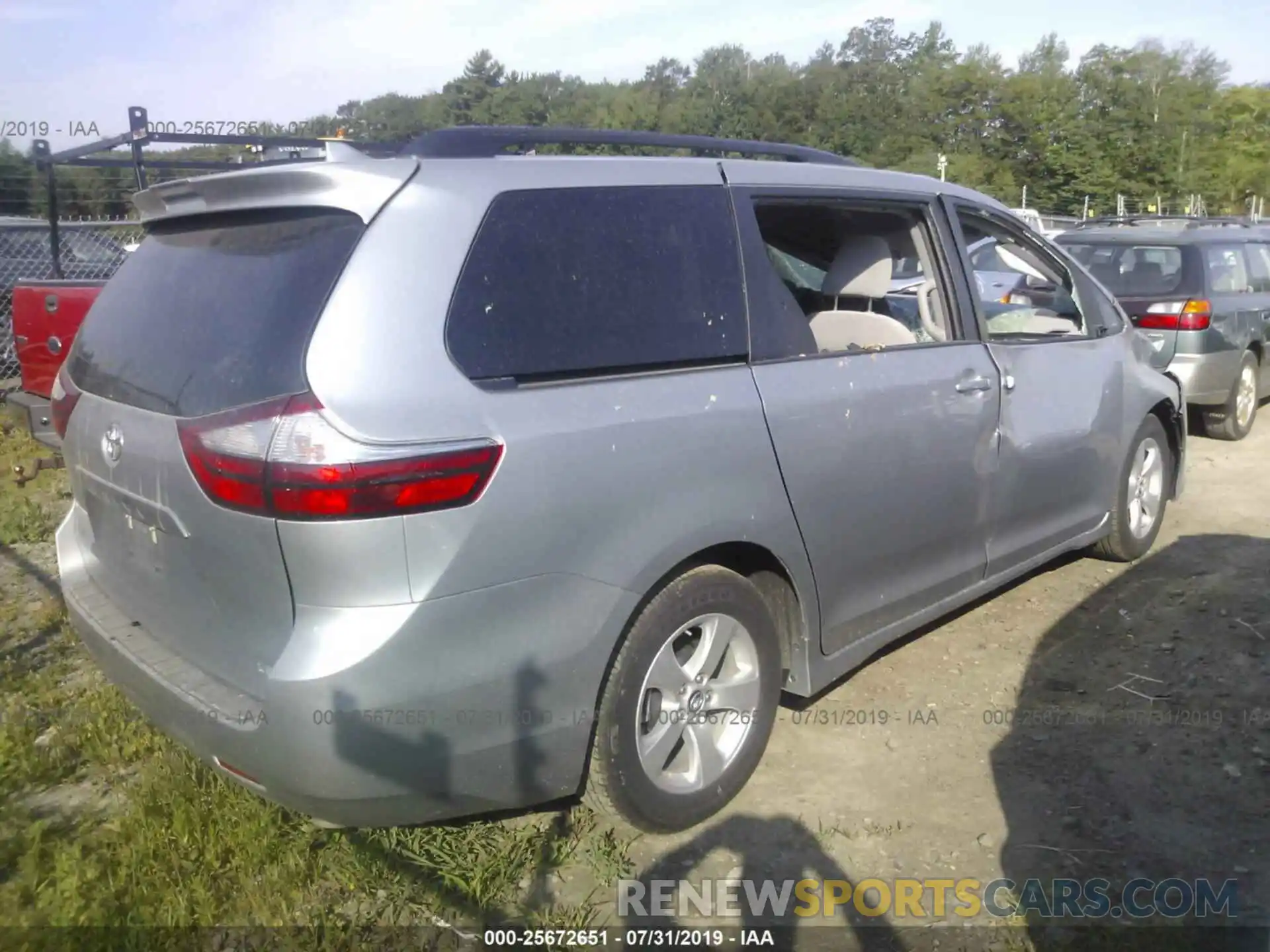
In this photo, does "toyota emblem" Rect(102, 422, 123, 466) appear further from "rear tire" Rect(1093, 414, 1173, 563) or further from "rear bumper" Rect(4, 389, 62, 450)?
"rear tire" Rect(1093, 414, 1173, 563)

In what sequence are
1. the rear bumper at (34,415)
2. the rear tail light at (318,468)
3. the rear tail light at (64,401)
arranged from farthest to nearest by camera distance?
1. the rear bumper at (34,415)
2. the rear tail light at (64,401)
3. the rear tail light at (318,468)

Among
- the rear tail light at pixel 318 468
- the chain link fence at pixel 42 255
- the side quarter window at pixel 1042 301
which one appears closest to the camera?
the rear tail light at pixel 318 468

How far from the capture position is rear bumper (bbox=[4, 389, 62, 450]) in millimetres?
5215

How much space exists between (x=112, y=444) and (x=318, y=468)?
875 millimetres

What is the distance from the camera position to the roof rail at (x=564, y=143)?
280 centimetres

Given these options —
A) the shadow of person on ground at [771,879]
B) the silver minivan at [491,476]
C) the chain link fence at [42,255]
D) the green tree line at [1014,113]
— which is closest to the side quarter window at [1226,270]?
the silver minivan at [491,476]

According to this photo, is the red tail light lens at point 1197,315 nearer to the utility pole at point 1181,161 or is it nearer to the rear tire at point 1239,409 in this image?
the rear tire at point 1239,409

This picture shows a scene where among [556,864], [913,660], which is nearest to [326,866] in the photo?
[556,864]

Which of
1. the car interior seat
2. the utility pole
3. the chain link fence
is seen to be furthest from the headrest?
the utility pole

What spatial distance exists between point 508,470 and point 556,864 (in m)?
1.23

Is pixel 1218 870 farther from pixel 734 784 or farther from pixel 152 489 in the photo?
pixel 152 489

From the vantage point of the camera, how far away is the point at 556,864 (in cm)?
299

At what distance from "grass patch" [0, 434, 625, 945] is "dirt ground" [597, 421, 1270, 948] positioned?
1.21 ft

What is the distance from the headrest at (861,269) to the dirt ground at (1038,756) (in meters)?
1.49
